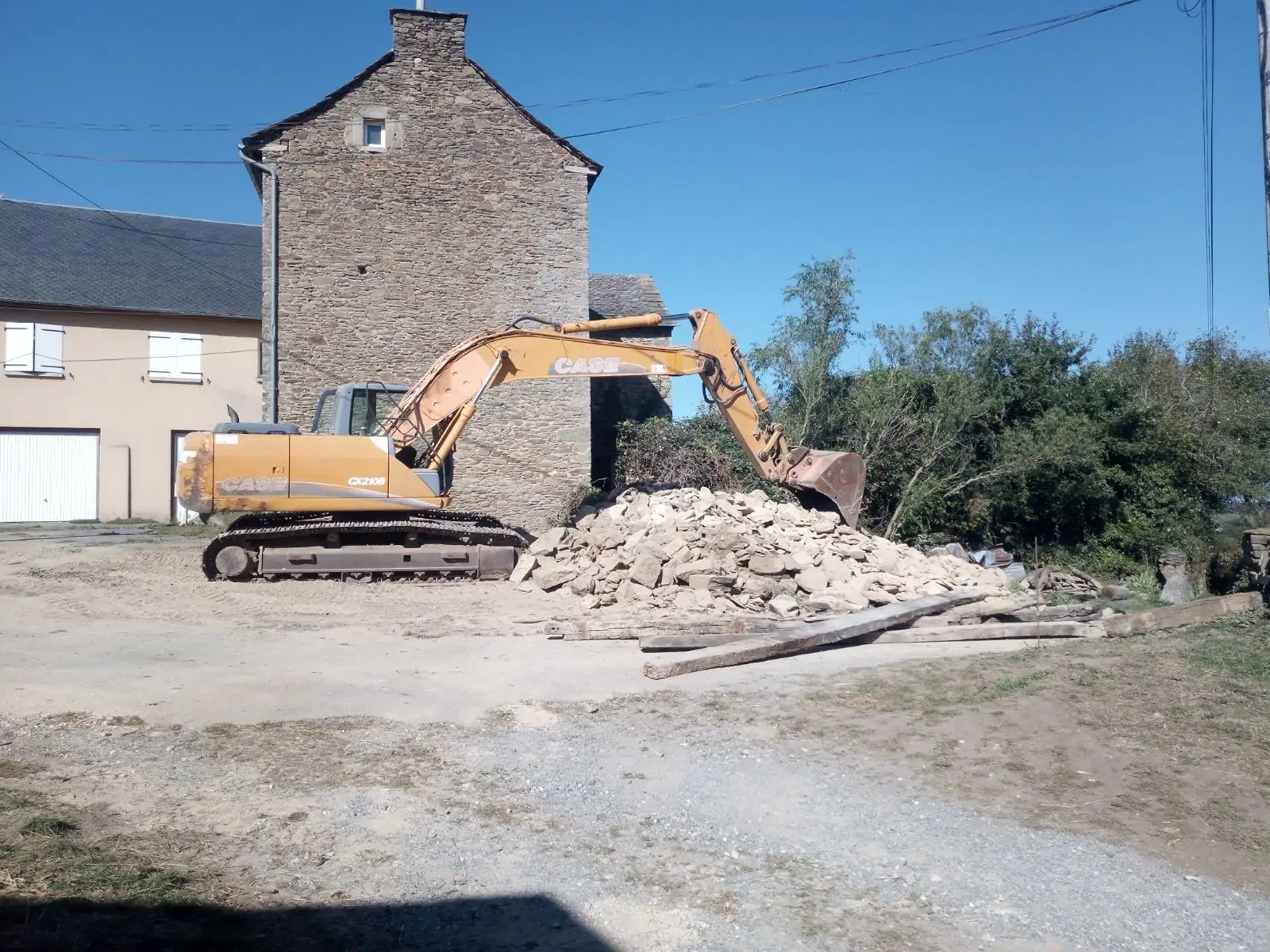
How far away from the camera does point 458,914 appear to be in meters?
4.20

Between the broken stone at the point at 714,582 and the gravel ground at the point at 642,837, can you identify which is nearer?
the gravel ground at the point at 642,837

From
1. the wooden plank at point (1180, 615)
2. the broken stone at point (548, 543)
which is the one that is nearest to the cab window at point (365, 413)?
the broken stone at point (548, 543)

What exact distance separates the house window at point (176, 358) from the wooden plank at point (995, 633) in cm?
2137

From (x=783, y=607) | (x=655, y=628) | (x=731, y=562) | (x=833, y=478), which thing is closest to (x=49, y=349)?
(x=833, y=478)

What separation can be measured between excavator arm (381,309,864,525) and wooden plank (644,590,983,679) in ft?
12.3

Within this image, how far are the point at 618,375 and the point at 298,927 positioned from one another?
11628mm

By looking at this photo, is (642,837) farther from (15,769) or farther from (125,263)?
(125,263)

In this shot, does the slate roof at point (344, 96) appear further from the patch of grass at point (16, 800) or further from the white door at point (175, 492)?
the patch of grass at point (16, 800)

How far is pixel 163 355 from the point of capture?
1033 inches

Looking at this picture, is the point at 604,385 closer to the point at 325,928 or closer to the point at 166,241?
the point at 166,241

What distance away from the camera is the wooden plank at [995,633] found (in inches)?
423

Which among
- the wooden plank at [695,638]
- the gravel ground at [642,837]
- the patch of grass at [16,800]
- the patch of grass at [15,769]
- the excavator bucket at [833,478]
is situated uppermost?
the excavator bucket at [833,478]

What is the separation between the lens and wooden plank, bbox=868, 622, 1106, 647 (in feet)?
35.2

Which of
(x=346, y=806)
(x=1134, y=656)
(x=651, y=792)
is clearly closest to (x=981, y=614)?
(x=1134, y=656)
